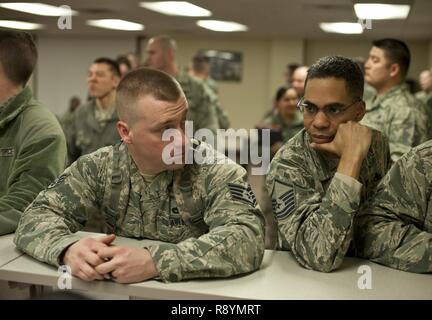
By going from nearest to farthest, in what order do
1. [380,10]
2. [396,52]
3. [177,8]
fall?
[380,10]
[177,8]
[396,52]

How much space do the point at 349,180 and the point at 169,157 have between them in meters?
0.54

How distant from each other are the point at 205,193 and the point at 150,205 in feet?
0.64

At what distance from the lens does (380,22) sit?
282 cm

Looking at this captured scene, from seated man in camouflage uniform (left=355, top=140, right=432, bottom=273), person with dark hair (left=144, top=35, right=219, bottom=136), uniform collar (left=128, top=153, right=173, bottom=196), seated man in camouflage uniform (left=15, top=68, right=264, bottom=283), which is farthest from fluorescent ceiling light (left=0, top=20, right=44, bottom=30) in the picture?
seated man in camouflage uniform (left=355, top=140, right=432, bottom=273)

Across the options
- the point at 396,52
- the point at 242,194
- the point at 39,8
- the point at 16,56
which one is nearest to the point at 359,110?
the point at 242,194

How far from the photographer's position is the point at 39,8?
7.76 ft

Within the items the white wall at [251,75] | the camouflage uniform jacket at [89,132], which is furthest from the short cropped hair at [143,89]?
the white wall at [251,75]

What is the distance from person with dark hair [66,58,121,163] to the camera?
3.59m

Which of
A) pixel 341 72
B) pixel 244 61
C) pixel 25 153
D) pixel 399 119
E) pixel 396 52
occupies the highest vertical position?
pixel 244 61

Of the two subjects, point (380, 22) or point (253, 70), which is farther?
point (253, 70)

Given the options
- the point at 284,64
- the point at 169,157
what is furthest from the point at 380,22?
the point at 284,64

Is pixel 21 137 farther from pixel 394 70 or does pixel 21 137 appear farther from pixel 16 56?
pixel 394 70

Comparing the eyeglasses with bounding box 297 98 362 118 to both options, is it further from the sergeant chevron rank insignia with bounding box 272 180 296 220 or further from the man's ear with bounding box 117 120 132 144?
the man's ear with bounding box 117 120 132 144
